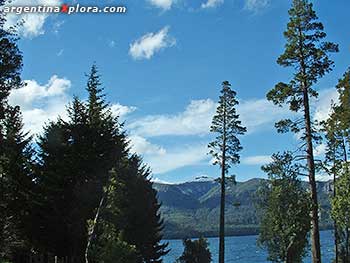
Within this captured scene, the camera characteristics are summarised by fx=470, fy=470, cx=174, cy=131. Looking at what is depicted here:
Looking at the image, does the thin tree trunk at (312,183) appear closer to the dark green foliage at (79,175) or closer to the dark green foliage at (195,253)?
the dark green foliage at (79,175)

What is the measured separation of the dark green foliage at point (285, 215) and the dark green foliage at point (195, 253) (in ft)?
37.0

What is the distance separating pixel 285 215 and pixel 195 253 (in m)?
15.0

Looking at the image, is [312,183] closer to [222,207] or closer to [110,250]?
[110,250]

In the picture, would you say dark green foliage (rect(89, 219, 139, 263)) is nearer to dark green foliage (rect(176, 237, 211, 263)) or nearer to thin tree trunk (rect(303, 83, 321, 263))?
thin tree trunk (rect(303, 83, 321, 263))

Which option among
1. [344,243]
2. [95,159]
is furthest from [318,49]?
[344,243]

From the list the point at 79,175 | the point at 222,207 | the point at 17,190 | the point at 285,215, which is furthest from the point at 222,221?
the point at 17,190

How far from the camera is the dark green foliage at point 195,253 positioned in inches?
1603

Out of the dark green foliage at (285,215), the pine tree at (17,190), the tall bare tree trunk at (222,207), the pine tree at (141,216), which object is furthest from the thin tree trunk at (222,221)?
the pine tree at (17,190)

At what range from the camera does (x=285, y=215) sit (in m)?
27.7

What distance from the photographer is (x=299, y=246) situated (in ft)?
94.1

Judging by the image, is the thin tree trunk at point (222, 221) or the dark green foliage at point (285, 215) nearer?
the dark green foliage at point (285, 215)

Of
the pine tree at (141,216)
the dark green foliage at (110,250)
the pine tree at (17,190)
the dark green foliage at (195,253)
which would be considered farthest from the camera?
the dark green foliage at (195,253)

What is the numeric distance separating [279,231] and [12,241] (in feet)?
56.9

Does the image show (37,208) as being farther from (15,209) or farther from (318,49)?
(318,49)
